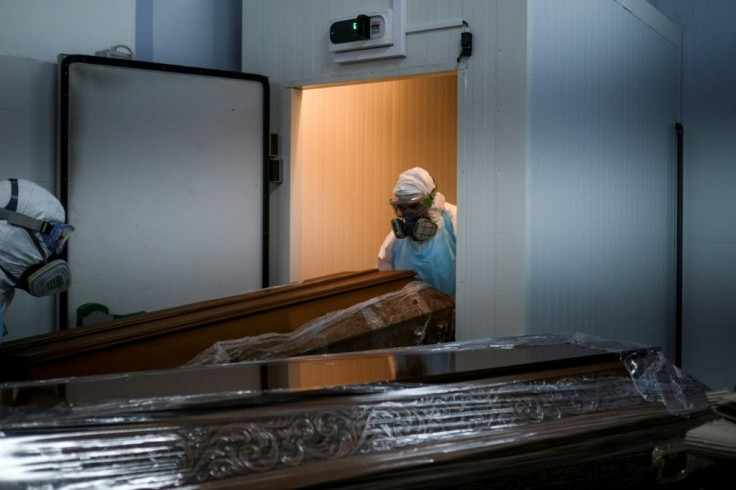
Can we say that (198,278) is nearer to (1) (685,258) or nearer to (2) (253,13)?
(2) (253,13)

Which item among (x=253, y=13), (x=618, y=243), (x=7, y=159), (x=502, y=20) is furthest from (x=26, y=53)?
(x=618, y=243)

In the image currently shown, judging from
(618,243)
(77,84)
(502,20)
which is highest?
(502,20)

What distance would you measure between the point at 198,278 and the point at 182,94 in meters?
0.90

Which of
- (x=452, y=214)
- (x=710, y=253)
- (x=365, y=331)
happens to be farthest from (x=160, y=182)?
(x=710, y=253)

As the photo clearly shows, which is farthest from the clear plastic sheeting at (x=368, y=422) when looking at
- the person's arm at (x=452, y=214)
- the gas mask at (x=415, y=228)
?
the person's arm at (x=452, y=214)

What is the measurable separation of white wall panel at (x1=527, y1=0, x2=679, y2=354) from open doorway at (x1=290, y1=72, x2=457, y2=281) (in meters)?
1.37

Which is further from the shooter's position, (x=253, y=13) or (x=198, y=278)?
(x=253, y=13)

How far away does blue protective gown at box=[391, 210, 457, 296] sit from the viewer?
14.0 ft

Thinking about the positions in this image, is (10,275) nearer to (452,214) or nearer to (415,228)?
(415,228)

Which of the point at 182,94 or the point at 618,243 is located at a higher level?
the point at 182,94

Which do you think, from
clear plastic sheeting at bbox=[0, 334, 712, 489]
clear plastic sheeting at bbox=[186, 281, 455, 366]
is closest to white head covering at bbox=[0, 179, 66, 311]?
clear plastic sheeting at bbox=[186, 281, 455, 366]

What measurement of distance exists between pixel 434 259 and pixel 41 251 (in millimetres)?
2085

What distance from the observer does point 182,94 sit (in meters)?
3.92

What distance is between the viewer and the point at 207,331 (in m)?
3.02
